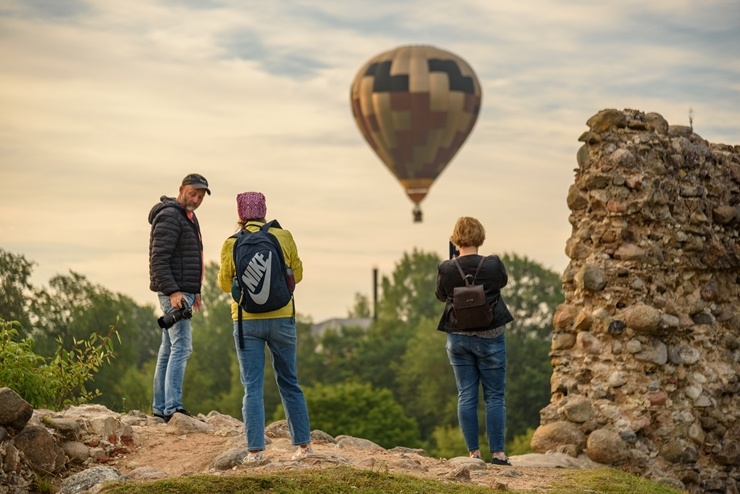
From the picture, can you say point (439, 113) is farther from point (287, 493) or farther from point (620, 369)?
point (287, 493)

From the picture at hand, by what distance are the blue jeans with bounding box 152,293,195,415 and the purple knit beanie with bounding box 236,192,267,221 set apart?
199 cm

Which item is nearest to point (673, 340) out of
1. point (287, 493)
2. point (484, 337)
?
point (484, 337)

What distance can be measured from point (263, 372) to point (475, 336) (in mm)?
1707

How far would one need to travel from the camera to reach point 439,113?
161 feet

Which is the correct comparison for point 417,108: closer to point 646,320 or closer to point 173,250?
point 646,320

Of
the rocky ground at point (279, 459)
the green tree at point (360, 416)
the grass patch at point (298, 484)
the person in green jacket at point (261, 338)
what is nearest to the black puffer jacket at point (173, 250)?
the rocky ground at point (279, 459)

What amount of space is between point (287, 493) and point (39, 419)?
2.83 metres

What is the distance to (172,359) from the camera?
1058cm

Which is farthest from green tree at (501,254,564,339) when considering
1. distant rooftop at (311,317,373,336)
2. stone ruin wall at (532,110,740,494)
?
stone ruin wall at (532,110,740,494)

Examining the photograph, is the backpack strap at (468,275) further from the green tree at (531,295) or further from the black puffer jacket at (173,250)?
the green tree at (531,295)

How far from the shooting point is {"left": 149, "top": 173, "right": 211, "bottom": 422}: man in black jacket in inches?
407

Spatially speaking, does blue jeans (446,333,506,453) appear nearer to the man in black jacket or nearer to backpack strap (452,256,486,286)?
backpack strap (452,256,486,286)

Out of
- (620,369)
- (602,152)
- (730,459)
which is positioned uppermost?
(602,152)

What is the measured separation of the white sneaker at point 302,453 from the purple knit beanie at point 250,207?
1672 mm
